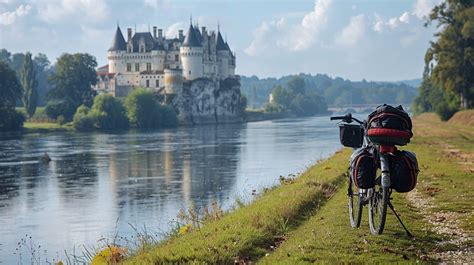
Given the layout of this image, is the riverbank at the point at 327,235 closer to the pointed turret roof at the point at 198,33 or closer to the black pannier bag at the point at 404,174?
the black pannier bag at the point at 404,174

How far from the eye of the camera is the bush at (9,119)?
265ft

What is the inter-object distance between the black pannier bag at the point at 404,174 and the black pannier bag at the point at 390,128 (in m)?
0.22

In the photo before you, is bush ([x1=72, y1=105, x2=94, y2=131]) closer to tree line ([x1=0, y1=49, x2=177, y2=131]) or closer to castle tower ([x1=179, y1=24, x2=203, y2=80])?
tree line ([x1=0, y1=49, x2=177, y2=131])

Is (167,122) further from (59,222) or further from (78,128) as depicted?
(59,222)

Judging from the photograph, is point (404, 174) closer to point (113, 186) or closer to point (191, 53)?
point (113, 186)

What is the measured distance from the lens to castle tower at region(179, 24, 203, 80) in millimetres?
131375

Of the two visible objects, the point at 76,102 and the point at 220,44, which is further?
the point at 220,44

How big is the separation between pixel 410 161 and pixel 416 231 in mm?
1463

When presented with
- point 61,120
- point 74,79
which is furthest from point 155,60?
point 61,120

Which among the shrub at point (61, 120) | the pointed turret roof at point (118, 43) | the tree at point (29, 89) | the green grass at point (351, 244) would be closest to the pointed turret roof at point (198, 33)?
the pointed turret roof at point (118, 43)

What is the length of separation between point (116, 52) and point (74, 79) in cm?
2750

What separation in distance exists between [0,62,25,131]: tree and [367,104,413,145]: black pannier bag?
255 feet

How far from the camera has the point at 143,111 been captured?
9994cm

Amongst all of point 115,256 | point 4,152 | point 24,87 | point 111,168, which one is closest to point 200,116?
point 24,87
